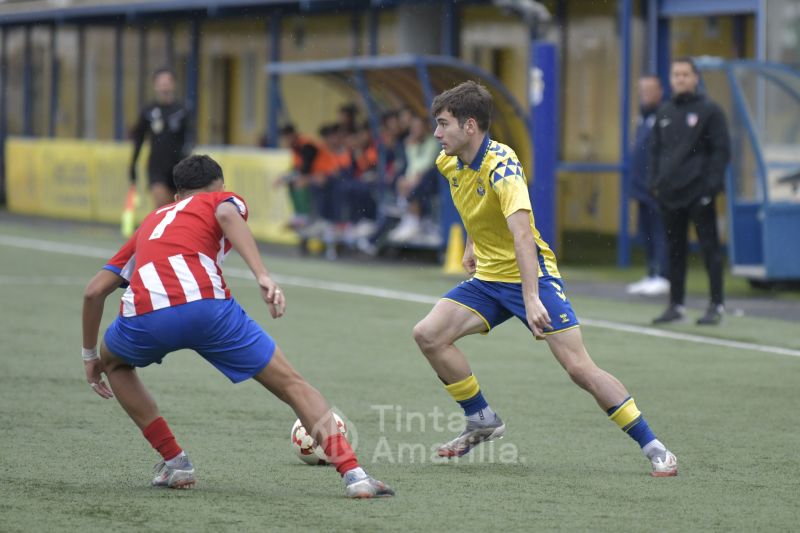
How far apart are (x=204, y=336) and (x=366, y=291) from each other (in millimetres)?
9338

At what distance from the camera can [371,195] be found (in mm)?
19828

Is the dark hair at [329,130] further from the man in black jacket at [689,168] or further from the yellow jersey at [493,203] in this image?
the yellow jersey at [493,203]

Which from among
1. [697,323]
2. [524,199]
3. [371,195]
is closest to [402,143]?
[371,195]

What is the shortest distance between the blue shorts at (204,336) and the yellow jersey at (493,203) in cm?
119

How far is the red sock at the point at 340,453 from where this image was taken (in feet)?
20.7

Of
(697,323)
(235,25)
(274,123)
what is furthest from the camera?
(235,25)

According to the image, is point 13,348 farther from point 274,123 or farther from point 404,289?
point 274,123

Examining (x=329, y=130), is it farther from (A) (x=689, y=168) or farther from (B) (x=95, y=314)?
(B) (x=95, y=314)

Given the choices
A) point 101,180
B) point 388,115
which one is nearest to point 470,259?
point 388,115

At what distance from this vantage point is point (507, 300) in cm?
711

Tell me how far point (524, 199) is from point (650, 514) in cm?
137

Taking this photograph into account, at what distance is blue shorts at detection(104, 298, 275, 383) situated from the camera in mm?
6203

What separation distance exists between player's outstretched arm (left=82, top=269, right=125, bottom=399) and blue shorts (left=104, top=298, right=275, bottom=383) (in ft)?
0.47

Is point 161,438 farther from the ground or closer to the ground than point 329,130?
closer to the ground
